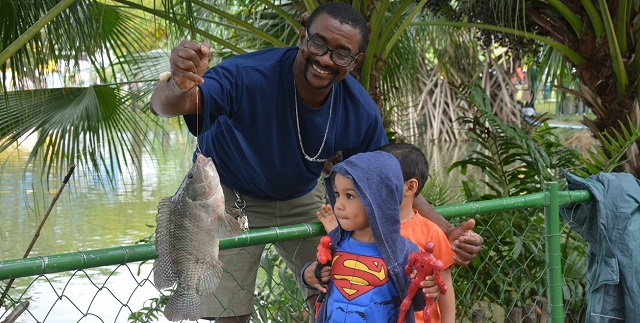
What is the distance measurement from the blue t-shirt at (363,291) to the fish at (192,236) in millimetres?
469

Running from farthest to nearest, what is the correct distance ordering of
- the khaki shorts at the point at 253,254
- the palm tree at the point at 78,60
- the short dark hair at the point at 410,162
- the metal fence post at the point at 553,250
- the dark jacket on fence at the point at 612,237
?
the palm tree at the point at 78,60
the dark jacket on fence at the point at 612,237
the metal fence post at the point at 553,250
the khaki shorts at the point at 253,254
the short dark hair at the point at 410,162

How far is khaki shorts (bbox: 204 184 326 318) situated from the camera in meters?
2.82

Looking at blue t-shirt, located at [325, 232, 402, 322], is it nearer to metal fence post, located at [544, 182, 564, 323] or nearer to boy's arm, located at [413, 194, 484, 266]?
boy's arm, located at [413, 194, 484, 266]

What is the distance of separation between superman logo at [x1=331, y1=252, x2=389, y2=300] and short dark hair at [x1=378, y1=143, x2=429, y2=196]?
1.28 feet

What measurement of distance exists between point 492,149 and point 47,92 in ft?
8.25

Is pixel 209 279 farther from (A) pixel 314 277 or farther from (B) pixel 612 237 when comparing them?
(B) pixel 612 237

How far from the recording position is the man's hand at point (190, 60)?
6.47ft

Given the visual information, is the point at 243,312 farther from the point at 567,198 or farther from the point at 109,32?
the point at 109,32

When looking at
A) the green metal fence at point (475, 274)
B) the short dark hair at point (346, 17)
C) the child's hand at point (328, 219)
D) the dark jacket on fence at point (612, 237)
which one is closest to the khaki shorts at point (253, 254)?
the green metal fence at point (475, 274)

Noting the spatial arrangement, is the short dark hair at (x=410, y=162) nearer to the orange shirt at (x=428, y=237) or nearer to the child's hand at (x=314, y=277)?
the orange shirt at (x=428, y=237)

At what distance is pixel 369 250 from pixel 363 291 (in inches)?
4.7

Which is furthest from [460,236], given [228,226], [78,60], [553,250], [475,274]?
[78,60]

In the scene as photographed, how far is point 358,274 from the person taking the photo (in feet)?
7.58

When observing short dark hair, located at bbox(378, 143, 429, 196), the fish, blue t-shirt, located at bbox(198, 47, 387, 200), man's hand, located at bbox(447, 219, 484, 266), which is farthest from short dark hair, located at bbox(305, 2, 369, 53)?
the fish
